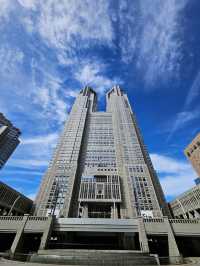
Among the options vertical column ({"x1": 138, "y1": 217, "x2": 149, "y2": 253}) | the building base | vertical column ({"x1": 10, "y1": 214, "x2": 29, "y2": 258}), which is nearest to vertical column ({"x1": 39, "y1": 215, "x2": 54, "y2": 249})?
vertical column ({"x1": 10, "y1": 214, "x2": 29, "y2": 258})

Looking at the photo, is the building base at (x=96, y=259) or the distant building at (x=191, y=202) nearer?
the building base at (x=96, y=259)

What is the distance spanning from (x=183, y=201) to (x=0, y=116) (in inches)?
4133

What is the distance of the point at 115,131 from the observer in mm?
81062

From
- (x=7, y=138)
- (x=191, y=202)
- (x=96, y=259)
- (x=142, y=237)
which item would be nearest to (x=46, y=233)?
(x=96, y=259)

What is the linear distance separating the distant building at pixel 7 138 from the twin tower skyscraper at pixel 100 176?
134 feet

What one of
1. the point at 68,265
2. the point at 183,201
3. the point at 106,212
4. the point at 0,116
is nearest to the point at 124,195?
the point at 106,212

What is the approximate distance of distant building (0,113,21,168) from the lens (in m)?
91.7

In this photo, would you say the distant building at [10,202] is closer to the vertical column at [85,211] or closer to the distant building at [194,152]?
the vertical column at [85,211]

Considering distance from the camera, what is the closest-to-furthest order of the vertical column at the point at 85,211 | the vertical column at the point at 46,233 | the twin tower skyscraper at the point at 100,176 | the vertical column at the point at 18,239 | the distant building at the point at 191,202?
the vertical column at the point at 18,239, the vertical column at the point at 46,233, the vertical column at the point at 85,211, the twin tower skyscraper at the point at 100,176, the distant building at the point at 191,202

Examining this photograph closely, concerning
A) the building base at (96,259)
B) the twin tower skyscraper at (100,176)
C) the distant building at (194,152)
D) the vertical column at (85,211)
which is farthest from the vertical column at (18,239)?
the distant building at (194,152)

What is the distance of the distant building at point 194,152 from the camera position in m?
72.6

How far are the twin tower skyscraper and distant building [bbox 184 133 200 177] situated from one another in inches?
853

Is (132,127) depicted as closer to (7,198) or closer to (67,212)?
(67,212)

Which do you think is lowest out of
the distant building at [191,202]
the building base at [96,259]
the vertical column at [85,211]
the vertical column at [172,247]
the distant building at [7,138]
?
the building base at [96,259]
